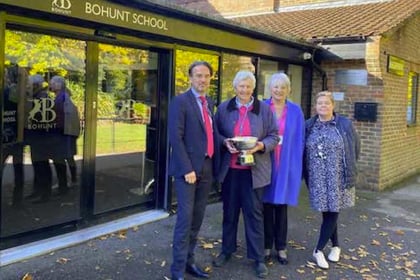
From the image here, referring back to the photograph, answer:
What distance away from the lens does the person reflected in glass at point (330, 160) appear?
14.1ft

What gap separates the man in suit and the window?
759cm

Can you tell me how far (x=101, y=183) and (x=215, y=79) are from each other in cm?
239

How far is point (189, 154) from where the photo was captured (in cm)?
377

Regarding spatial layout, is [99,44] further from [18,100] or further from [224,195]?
[224,195]

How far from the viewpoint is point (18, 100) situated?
444 cm

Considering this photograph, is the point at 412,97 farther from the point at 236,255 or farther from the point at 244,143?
the point at 244,143

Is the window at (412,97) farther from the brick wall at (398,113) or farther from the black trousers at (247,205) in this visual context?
the black trousers at (247,205)

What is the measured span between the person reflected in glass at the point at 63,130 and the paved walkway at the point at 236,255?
859 mm

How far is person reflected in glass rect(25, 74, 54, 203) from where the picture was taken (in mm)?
4551

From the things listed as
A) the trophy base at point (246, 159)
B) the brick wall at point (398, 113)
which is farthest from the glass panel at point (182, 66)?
the brick wall at point (398, 113)

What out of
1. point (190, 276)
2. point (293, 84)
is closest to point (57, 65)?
point (190, 276)

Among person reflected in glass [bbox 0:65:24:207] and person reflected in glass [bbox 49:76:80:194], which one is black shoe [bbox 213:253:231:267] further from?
person reflected in glass [bbox 0:65:24:207]

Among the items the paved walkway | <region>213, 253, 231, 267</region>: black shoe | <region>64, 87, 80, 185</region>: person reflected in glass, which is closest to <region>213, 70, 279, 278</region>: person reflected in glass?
<region>213, 253, 231, 267</region>: black shoe

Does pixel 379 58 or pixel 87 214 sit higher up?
pixel 379 58
